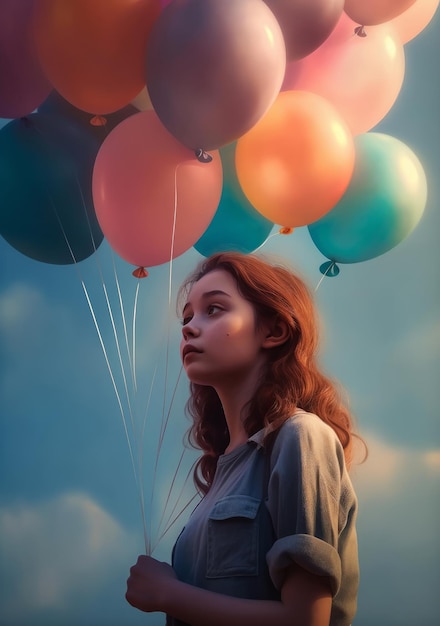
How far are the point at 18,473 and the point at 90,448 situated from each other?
20 cm

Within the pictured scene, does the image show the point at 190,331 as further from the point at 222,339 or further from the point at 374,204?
the point at 374,204

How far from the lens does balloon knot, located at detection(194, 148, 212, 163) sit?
46.7 inches

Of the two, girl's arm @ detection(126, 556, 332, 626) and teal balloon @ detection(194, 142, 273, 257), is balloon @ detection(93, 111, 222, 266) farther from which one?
girl's arm @ detection(126, 556, 332, 626)

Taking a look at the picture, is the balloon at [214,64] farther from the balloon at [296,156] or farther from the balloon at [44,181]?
the balloon at [44,181]

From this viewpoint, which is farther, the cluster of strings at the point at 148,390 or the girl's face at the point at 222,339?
the cluster of strings at the point at 148,390

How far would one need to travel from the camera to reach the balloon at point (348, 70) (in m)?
1.38

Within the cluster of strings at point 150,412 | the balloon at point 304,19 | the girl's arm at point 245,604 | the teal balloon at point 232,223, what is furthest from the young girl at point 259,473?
the cluster of strings at point 150,412

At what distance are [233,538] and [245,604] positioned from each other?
0.10m

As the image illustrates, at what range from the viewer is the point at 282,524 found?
102cm

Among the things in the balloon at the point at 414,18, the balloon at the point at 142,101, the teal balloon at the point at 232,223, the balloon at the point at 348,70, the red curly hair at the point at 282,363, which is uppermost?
the balloon at the point at 414,18

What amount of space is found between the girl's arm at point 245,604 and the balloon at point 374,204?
64 cm

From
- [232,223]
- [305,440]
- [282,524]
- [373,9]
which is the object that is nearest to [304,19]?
[373,9]

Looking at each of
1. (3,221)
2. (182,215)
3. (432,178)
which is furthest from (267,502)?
(432,178)

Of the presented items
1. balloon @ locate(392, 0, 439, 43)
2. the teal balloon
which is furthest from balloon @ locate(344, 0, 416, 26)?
the teal balloon
